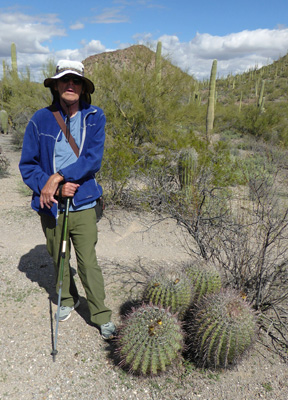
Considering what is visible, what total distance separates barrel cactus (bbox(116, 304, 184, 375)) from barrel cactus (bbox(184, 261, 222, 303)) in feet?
1.88

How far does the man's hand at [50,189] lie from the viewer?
8.50ft

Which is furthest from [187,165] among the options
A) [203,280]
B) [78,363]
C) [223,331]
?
[78,363]

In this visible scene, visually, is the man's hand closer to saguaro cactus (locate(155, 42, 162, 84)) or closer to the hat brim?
the hat brim

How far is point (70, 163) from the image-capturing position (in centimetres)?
274

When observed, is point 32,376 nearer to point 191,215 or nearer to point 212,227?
point 212,227

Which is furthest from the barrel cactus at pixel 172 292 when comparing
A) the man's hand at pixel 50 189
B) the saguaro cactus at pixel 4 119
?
the saguaro cactus at pixel 4 119

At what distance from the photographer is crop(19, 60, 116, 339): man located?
2.65 metres

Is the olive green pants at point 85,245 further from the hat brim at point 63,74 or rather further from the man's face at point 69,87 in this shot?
the hat brim at point 63,74

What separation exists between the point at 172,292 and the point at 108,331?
27.8 inches

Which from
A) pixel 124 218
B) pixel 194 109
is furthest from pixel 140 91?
pixel 124 218

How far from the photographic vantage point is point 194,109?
12.3 metres

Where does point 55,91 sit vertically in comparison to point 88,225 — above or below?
above

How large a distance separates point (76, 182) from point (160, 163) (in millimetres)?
4648

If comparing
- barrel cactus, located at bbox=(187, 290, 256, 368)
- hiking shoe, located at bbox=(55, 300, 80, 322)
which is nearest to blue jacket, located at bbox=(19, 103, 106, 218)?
hiking shoe, located at bbox=(55, 300, 80, 322)
